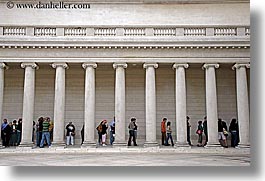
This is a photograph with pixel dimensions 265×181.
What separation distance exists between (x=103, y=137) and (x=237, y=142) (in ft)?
20.7

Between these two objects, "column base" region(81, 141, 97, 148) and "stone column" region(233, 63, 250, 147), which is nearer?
"stone column" region(233, 63, 250, 147)

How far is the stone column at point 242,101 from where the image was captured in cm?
1626

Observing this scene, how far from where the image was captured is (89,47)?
1758 centimetres

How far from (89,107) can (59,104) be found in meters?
1.45

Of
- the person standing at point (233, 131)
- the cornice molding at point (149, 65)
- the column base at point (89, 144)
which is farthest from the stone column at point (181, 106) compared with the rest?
the column base at point (89, 144)

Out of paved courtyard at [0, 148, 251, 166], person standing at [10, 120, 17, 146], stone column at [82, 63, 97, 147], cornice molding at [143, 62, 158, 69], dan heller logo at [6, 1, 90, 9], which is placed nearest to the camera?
paved courtyard at [0, 148, 251, 166]

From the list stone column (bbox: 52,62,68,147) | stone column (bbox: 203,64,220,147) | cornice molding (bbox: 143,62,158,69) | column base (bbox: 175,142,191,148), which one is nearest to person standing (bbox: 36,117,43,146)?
stone column (bbox: 52,62,68,147)

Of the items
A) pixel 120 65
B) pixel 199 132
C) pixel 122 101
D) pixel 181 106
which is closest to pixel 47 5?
pixel 120 65

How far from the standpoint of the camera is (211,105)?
17.6 m

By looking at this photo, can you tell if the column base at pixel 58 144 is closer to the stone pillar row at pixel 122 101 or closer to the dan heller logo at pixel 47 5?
the stone pillar row at pixel 122 101

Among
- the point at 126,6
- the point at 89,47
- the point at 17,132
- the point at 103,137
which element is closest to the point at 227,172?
the point at 103,137

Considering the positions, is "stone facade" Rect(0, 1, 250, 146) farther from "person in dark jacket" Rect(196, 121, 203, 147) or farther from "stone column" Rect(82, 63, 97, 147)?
"person in dark jacket" Rect(196, 121, 203, 147)

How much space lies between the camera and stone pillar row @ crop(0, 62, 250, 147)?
1728cm

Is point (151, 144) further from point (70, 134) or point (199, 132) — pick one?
point (70, 134)
